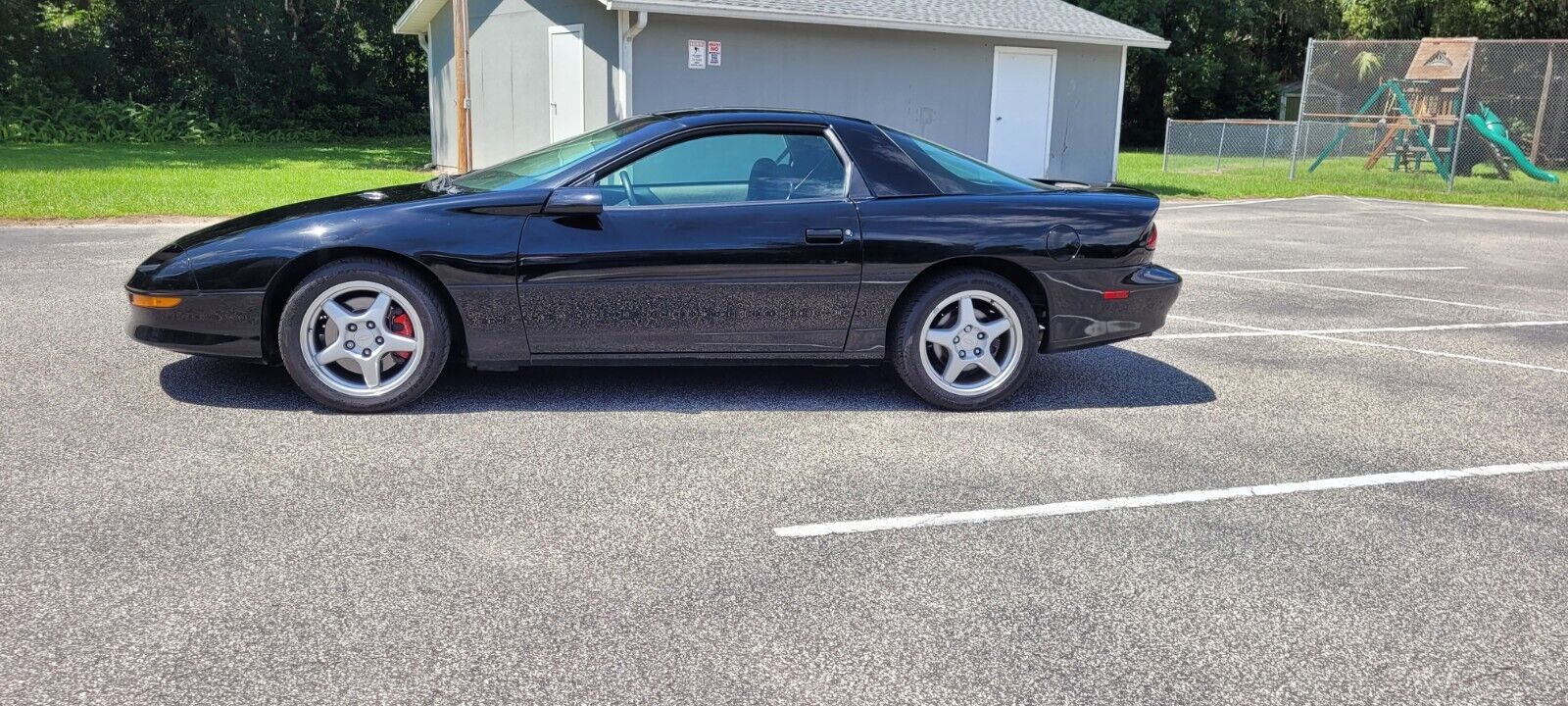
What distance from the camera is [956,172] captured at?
5477 mm

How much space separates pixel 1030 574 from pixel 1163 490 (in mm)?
1050

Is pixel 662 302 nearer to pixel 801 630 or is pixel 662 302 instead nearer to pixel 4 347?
pixel 801 630

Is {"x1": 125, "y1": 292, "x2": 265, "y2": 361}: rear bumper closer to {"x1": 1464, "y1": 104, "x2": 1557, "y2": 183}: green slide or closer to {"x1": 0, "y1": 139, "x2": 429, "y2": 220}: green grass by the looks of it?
{"x1": 0, "y1": 139, "x2": 429, "y2": 220}: green grass

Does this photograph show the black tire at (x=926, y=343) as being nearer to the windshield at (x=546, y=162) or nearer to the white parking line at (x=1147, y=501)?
the white parking line at (x=1147, y=501)

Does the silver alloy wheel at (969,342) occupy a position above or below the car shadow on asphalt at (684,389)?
above

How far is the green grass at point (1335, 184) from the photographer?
19.0m

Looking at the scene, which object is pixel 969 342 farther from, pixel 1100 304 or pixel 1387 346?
pixel 1387 346

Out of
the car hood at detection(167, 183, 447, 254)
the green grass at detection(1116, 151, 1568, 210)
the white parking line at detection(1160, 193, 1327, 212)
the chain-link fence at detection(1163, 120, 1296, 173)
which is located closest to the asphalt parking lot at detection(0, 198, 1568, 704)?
the car hood at detection(167, 183, 447, 254)

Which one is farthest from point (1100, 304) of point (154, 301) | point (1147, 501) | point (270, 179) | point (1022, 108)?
point (270, 179)

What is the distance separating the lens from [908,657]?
2939mm

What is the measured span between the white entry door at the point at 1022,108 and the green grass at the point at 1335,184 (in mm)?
2100

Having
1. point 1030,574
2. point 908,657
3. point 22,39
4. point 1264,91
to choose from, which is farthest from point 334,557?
point 1264,91

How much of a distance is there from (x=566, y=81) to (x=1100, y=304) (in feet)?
38.8

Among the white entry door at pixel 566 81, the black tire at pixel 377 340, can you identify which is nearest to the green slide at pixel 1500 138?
the white entry door at pixel 566 81
